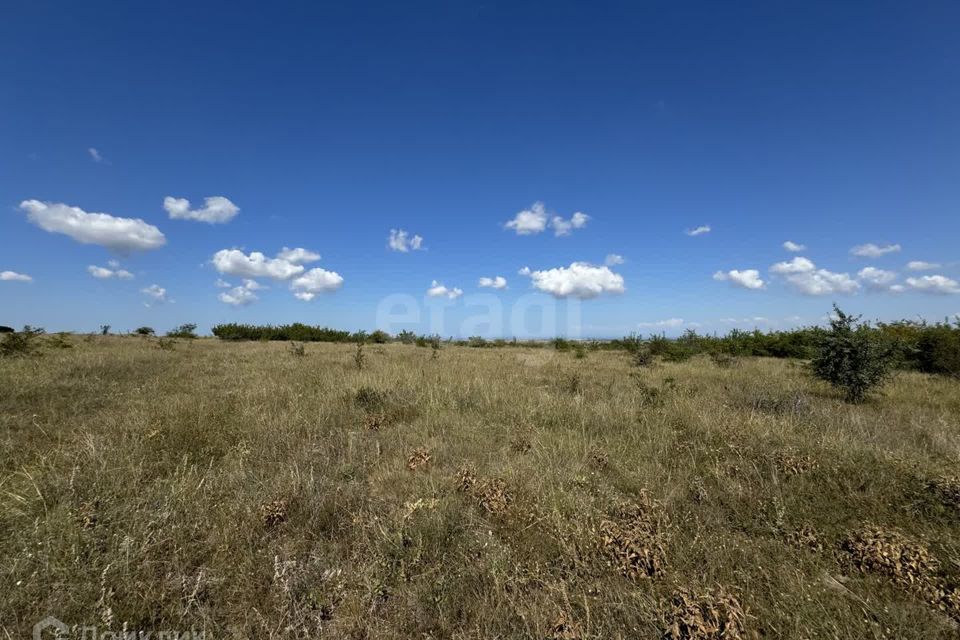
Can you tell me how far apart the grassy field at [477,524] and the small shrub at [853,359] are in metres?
2.13

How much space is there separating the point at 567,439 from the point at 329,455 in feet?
10.6

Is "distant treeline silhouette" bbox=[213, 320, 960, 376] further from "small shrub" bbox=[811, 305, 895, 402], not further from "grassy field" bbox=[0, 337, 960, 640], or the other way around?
"grassy field" bbox=[0, 337, 960, 640]

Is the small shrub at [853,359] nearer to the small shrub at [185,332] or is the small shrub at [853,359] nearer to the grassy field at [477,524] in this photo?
the grassy field at [477,524]

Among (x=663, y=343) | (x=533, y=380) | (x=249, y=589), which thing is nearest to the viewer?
(x=249, y=589)

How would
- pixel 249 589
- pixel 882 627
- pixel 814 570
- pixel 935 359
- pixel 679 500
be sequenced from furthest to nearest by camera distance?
pixel 935 359 < pixel 679 500 < pixel 814 570 < pixel 249 589 < pixel 882 627

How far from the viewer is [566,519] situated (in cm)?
337

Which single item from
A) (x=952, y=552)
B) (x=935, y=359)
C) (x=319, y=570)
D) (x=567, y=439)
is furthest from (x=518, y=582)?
(x=935, y=359)

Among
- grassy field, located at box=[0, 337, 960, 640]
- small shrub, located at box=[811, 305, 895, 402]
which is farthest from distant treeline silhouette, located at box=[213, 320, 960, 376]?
grassy field, located at box=[0, 337, 960, 640]

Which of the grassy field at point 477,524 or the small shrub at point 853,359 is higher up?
the small shrub at point 853,359

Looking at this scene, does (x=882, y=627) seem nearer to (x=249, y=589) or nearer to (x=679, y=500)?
(x=679, y=500)

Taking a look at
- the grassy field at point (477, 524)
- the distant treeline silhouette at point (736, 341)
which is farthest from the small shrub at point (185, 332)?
the grassy field at point (477, 524)

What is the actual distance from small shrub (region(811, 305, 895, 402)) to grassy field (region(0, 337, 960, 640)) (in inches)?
83.8

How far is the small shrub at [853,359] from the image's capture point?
8.28m

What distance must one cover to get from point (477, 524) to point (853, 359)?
10111 millimetres
